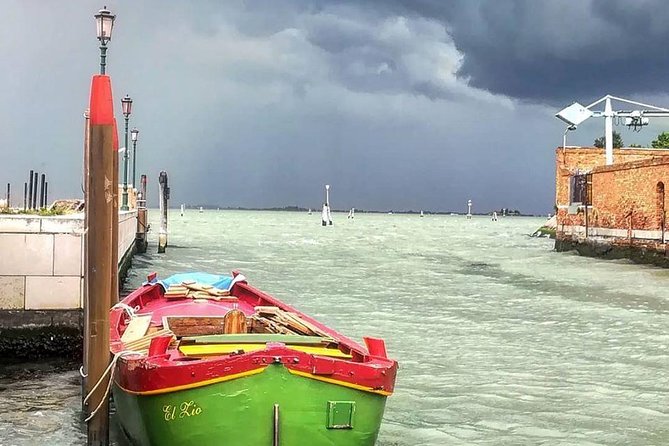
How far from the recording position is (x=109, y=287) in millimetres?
7266

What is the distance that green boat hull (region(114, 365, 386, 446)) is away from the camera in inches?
243

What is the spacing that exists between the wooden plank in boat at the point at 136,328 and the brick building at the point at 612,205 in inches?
1006

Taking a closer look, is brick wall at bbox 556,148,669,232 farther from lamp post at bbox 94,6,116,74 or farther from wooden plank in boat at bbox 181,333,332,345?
wooden plank in boat at bbox 181,333,332,345

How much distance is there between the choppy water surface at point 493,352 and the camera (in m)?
8.95

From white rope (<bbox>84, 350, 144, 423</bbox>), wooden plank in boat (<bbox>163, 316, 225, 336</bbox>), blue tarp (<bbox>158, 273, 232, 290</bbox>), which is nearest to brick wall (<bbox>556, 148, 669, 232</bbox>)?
blue tarp (<bbox>158, 273, 232, 290</bbox>)

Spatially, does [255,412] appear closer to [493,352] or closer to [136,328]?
[136,328]

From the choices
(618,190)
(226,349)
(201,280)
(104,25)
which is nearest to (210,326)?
(226,349)

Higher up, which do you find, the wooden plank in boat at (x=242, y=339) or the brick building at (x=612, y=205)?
the brick building at (x=612, y=205)

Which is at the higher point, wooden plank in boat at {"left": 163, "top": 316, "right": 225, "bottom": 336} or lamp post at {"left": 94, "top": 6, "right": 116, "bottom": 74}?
lamp post at {"left": 94, "top": 6, "right": 116, "bottom": 74}

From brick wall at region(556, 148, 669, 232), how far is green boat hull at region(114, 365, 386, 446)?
27.9 meters

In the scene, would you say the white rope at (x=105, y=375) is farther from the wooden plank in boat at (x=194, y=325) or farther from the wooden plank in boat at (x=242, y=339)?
the wooden plank in boat at (x=194, y=325)

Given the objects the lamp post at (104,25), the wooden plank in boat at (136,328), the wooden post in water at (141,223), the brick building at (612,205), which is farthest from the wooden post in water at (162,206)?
the wooden plank in boat at (136,328)

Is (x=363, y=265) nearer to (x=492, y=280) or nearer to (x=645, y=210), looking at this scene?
(x=492, y=280)

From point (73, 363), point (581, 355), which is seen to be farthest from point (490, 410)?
point (73, 363)
